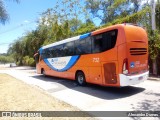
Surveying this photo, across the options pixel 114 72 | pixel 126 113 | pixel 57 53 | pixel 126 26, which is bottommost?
pixel 126 113

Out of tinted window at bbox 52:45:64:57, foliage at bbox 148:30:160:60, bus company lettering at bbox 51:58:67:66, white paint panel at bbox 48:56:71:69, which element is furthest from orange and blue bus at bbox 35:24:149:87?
foliage at bbox 148:30:160:60

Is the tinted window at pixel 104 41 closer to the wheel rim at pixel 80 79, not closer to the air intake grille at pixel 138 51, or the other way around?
the air intake grille at pixel 138 51

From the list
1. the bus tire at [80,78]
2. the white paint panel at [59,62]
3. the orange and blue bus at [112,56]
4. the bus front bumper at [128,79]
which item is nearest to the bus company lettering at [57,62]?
the white paint panel at [59,62]

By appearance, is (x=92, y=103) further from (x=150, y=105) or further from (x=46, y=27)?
(x=46, y=27)

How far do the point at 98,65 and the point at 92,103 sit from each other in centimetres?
258

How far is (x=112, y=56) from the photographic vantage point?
28.4ft

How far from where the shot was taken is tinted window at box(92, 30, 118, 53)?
→ 28.5 feet

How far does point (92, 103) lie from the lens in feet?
25.0

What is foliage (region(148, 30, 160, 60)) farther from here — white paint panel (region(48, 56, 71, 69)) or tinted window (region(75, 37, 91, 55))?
white paint panel (region(48, 56, 71, 69))

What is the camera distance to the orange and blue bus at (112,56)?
8.23 metres

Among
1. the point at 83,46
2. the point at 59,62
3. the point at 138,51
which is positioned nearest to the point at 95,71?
the point at 83,46

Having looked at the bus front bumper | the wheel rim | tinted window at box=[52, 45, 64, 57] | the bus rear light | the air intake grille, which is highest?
tinted window at box=[52, 45, 64, 57]

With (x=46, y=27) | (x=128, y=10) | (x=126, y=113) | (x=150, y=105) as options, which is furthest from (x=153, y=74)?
(x=46, y=27)

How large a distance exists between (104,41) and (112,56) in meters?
0.97
